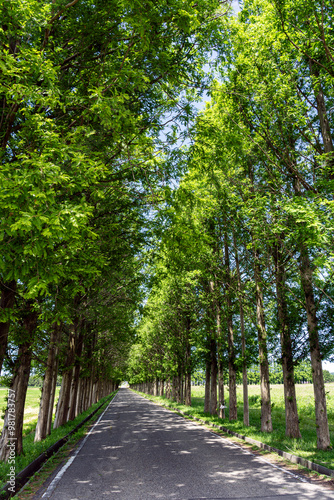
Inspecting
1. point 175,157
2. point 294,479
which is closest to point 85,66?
point 175,157

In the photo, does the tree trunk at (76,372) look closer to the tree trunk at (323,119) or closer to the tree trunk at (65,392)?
the tree trunk at (65,392)

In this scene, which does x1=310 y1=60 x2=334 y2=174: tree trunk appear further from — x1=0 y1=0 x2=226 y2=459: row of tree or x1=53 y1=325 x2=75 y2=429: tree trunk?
x1=53 y1=325 x2=75 y2=429: tree trunk

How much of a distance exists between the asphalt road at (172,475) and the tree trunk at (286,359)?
2378mm

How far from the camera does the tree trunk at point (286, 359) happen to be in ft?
40.1

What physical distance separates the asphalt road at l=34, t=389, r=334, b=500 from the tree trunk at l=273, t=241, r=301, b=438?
238 centimetres

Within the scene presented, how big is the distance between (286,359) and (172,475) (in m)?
7.04

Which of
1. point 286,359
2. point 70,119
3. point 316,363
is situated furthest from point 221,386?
point 70,119

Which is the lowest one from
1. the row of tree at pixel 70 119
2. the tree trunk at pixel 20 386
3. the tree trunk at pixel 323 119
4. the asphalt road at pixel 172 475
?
the asphalt road at pixel 172 475

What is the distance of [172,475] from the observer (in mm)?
7438

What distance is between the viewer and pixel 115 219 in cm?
1077

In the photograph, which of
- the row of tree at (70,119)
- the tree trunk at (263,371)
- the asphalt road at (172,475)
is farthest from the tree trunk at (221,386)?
the row of tree at (70,119)

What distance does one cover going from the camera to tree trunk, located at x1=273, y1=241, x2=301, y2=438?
12.2 m

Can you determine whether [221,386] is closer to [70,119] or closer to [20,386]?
[20,386]

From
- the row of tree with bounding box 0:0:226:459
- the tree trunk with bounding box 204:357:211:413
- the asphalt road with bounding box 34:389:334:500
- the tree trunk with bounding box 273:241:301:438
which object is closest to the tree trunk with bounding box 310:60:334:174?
the tree trunk with bounding box 273:241:301:438
